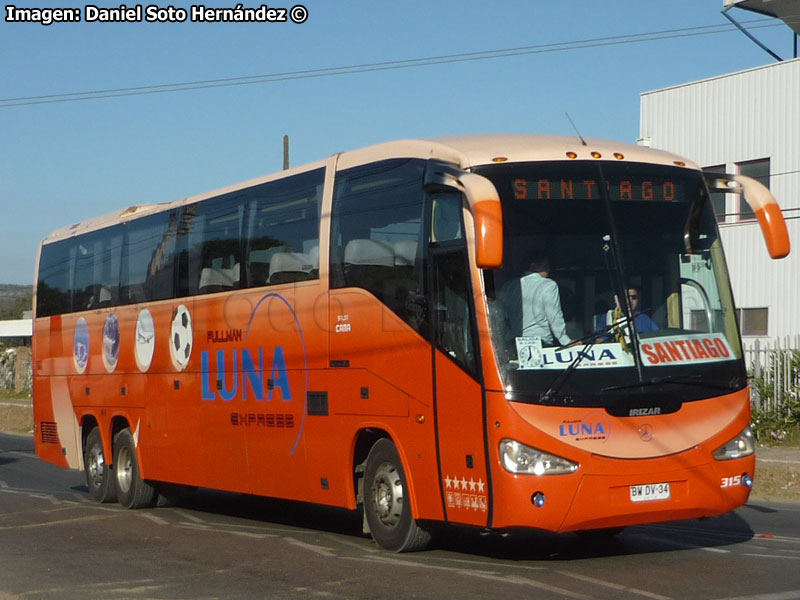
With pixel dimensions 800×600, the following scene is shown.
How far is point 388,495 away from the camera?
11.2m

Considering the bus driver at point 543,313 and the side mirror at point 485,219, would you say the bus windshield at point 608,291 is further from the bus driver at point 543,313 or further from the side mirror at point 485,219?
the side mirror at point 485,219

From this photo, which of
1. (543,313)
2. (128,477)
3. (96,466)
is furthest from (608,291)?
(96,466)

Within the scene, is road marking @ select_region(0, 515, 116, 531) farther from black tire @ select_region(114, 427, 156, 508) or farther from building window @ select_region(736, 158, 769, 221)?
building window @ select_region(736, 158, 769, 221)

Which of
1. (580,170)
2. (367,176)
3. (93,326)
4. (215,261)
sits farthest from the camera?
(93,326)

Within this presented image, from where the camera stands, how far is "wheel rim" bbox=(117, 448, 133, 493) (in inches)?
672

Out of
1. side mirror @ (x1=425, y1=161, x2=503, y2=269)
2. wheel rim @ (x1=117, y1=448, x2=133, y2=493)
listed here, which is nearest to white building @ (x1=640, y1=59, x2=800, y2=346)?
wheel rim @ (x1=117, y1=448, x2=133, y2=493)

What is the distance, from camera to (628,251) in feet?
33.1

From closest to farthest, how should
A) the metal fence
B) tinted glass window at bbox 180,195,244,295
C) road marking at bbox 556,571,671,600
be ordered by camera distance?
road marking at bbox 556,571,671,600, tinted glass window at bbox 180,195,244,295, the metal fence

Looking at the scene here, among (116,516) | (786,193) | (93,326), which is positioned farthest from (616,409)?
(786,193)

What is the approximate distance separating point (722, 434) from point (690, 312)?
1037 millimetres

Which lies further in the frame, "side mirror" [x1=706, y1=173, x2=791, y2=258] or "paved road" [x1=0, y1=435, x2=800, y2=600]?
"side mirror" [x1=706, y1=173, x2=791, y2=258]

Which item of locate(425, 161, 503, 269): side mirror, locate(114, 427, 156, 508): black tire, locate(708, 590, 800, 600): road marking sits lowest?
locate(708, 590, 800, 600): road marking

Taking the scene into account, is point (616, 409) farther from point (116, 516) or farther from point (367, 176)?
point (116, 516)

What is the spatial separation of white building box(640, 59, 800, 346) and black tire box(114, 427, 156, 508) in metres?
15.1
